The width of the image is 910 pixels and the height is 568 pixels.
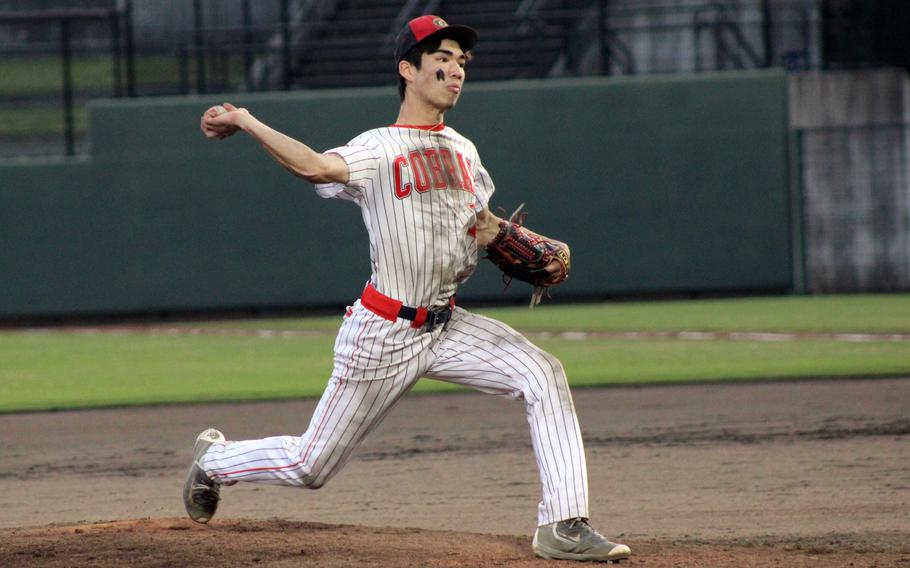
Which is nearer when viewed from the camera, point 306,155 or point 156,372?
point 306,155

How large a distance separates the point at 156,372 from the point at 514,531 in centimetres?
692

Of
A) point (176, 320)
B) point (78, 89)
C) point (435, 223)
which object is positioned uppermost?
point (78, 89)

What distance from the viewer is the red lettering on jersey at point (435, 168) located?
4.68m

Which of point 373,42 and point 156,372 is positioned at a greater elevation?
point 373,42

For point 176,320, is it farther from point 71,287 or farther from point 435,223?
point 435,223

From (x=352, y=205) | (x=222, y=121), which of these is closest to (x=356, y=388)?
(x=222, y=121)

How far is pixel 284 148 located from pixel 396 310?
0.71 metres

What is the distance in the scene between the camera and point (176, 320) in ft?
57.0

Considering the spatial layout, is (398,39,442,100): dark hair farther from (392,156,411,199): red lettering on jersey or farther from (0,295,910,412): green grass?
(0,295,910,412): green grass

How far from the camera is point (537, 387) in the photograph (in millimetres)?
4695

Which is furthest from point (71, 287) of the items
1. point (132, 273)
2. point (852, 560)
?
point (852, 560)

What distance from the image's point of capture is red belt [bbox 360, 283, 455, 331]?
4.69 meters

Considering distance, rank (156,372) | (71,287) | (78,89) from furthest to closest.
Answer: (78,89) < (71,287) < (156,372)

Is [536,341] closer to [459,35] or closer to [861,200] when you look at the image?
[861,200]
